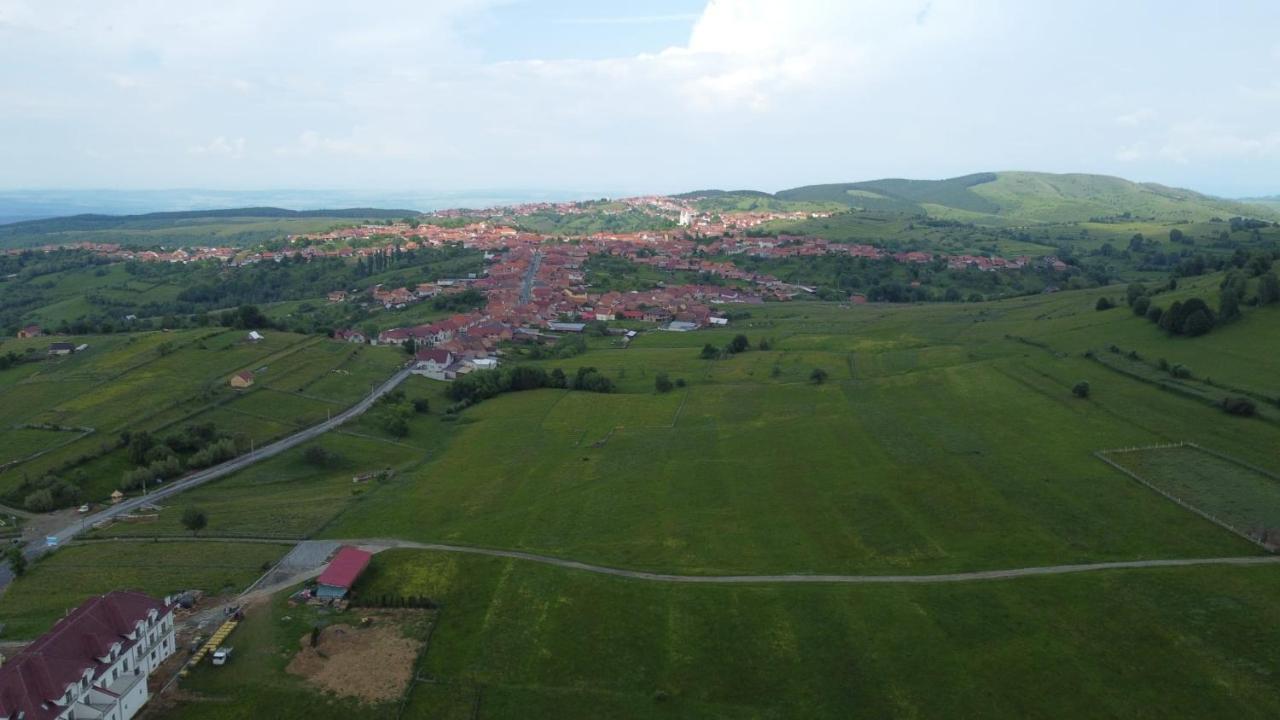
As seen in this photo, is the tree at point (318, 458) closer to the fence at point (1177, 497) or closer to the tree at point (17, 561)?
the tree at point (17, 561)

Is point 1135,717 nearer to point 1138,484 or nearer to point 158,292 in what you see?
point 1138,484

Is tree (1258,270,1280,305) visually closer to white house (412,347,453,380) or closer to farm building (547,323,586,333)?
farm building (547,323,586,333)

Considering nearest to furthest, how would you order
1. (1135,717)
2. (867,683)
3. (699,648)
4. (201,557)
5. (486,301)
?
(1135,717) < (867,683) < (699,648) < (201,557) < (486,301)

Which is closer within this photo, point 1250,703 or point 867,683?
point 1250,703

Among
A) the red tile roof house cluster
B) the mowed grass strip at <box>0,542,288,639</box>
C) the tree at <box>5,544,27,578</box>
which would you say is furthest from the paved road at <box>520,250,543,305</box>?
the red tile roof house cluster

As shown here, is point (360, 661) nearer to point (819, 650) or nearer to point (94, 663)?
point (94, 663)

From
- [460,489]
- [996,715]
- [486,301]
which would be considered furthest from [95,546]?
[486,301]

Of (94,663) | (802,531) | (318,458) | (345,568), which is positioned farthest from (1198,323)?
(94,663)
